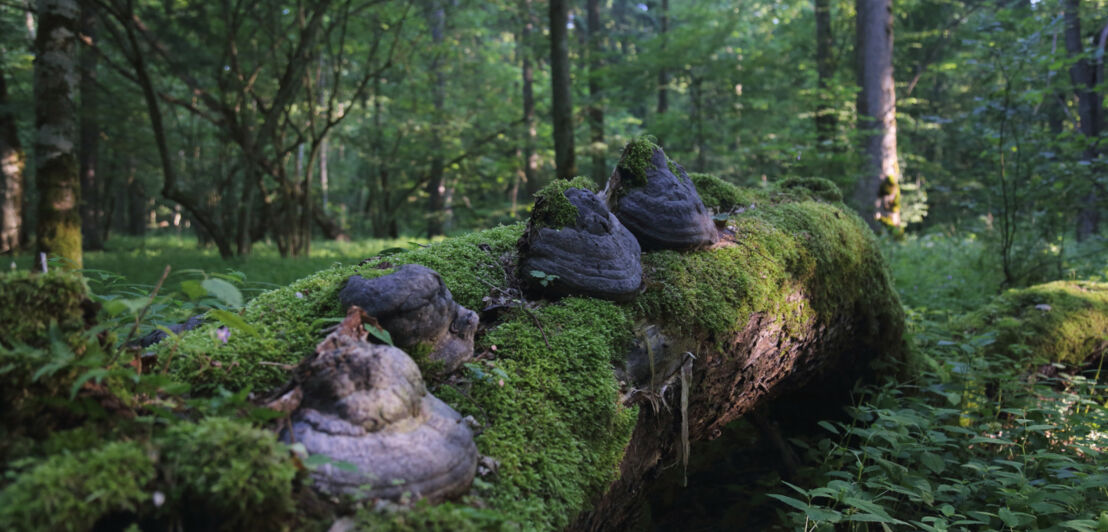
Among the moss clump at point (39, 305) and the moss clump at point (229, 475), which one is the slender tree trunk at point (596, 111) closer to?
the moss clump at point (39, 305)

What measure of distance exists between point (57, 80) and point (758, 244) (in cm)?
673

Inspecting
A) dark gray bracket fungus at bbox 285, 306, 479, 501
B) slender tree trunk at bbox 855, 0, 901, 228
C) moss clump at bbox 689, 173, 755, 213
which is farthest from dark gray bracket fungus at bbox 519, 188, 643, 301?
slender tree trunk at bbox 855, 0, 901, 228

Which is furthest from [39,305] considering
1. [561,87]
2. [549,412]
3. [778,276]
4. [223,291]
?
[561,87]

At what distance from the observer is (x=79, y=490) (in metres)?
1.00

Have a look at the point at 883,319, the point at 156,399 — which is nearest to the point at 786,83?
the point at 883,319

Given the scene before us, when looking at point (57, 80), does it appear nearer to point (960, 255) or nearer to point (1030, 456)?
point (1030, 456)

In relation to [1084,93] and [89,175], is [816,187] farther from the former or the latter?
[89,175]

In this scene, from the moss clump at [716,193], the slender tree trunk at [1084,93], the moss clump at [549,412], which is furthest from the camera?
the slender tree trunk at [1084,93]

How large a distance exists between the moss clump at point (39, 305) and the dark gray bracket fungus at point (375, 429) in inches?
20.3

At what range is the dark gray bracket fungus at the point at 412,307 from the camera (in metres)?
1.71

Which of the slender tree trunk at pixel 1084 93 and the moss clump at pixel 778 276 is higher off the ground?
the slender tree trunk at pixel 1084 93

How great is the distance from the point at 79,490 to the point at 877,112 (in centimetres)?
1022

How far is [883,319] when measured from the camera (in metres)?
4.07

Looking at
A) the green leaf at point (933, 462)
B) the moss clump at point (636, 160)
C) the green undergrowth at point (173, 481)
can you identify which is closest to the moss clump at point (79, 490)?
the green undergrowth at point (173, 481)
